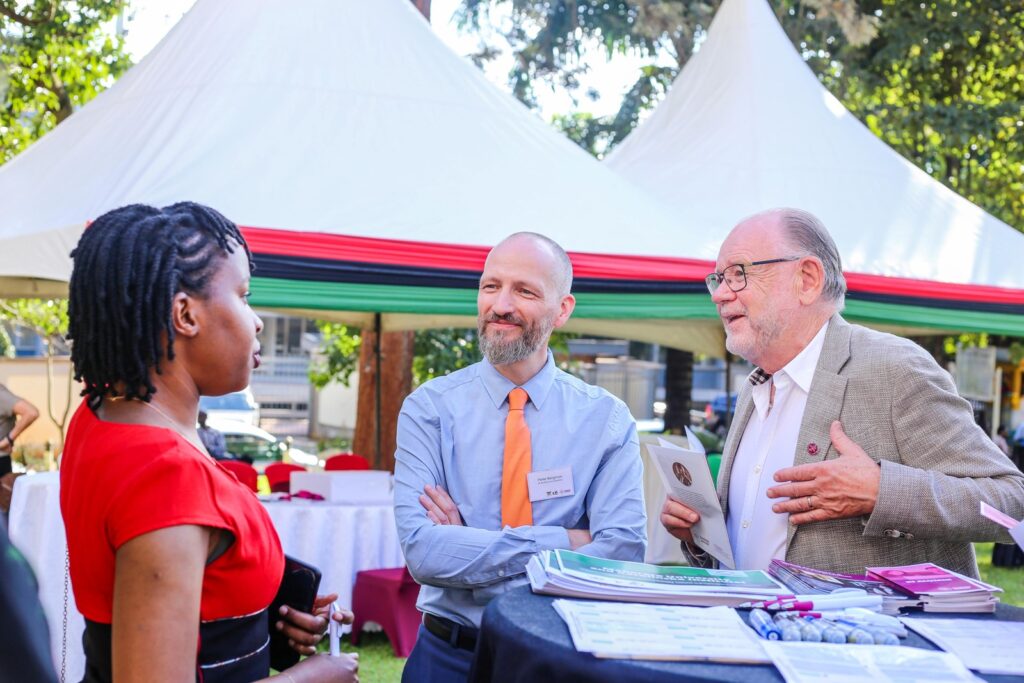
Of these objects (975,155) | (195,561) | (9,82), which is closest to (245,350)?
(195,561)

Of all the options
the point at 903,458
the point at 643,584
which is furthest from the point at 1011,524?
the point at 643,584

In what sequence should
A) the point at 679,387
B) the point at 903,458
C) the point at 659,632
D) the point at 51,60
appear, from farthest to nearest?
the point at 679,387, the point at 51,60, the point at 903,458, the point at 659,632

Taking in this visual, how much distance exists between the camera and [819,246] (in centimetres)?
246

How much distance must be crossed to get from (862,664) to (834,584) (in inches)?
17.9

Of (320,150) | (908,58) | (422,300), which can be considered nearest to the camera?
(422,300)

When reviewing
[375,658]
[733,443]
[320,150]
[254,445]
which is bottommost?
[375,658]

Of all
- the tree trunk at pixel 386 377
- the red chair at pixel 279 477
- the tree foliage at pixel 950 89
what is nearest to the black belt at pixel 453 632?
the red chair at pixel 279 477

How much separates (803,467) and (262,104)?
527 cm

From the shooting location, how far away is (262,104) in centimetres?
664

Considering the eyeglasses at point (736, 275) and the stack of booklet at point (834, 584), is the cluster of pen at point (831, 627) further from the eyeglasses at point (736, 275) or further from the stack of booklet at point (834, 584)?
the eyeglasses at point (736, 275)

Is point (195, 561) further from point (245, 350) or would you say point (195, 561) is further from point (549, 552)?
point (549, 552)

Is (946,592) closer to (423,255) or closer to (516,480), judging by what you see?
(516,480)

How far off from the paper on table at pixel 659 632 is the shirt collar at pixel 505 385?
2.86ft

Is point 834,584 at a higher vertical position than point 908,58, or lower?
lower
